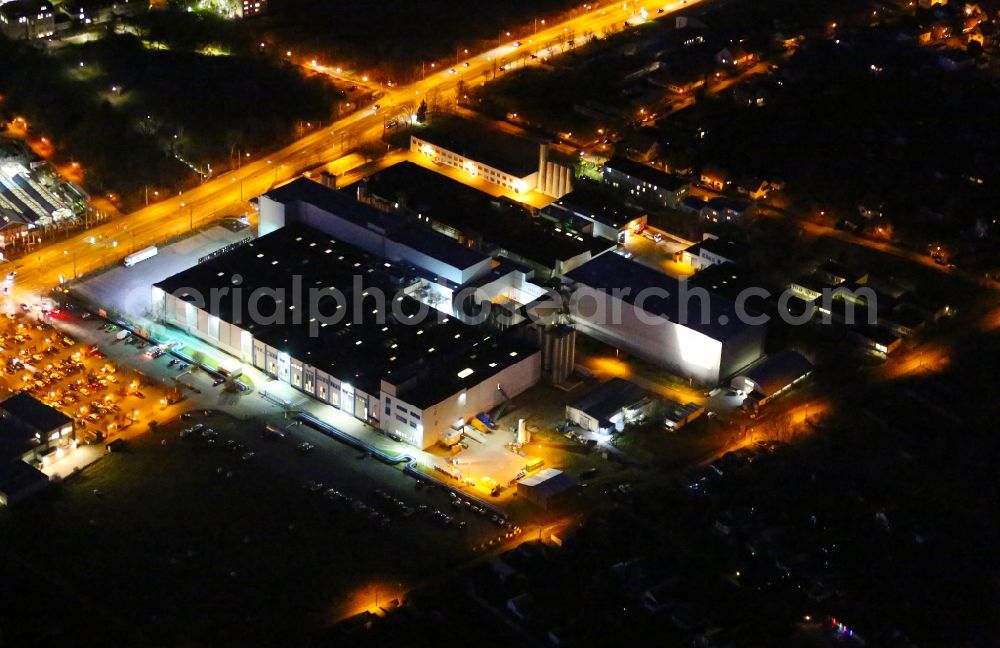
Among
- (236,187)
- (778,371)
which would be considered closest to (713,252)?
(778,371)

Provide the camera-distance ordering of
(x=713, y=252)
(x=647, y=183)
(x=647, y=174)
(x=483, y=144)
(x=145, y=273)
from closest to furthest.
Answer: (x=145, y=273)
(x=713, y=252)
(x=647, y=183)
(x=647, y=174)
(x=483, y=144)

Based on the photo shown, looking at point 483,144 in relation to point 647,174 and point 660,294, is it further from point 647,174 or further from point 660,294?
point 660,294

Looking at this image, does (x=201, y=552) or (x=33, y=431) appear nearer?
(x=201, y=552)

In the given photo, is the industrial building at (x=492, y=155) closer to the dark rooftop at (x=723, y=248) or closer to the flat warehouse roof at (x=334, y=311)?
the dark rooftop at (x=723, y=248)

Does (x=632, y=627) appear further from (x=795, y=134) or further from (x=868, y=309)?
(x=795, y=134)

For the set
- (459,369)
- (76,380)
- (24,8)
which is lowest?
(76,380)

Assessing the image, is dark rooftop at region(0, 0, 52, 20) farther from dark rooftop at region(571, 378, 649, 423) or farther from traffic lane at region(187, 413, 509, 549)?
dark rooftop at region(571, 378, 649, 423)

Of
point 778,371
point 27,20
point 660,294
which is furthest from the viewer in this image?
point 27,20

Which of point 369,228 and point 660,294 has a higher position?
point 369,228
